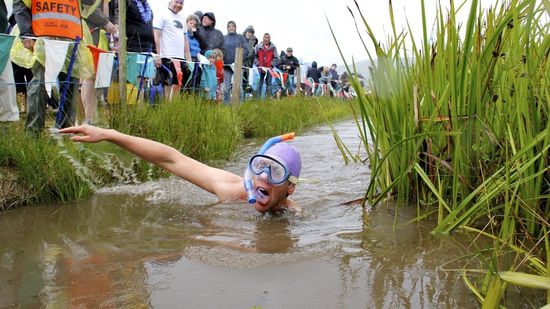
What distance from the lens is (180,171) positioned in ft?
11.3

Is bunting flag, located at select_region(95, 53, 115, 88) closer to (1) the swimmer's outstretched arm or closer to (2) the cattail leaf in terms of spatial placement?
(1) the swimmer's outstretched arm

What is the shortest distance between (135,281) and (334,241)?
96 cm

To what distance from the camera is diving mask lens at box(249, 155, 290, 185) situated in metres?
3.15

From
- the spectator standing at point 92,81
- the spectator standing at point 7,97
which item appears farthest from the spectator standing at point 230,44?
the spectator standing at point 7,97

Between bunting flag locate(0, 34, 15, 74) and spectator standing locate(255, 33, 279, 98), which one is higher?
spectator standing locate(255, 33, 279, 98)

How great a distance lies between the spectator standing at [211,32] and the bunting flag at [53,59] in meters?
4.76

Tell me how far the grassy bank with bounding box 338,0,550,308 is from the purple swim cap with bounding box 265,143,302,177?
1.60 ft

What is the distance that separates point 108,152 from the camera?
14.3 feet

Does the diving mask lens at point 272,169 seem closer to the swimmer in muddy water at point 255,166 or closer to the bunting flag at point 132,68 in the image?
the swimmer in muddy water at point 255,166

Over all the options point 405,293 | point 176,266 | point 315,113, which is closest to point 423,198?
point 405,293

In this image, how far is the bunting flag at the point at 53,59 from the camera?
4785 mm

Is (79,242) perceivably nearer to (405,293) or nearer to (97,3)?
(405,293)

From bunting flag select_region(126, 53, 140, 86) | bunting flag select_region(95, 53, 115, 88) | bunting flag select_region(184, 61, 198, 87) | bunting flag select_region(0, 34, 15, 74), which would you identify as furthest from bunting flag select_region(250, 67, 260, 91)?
bunting flag select_region(0, 34, 15, 74)

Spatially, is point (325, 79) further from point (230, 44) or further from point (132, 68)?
point (132, 68)
